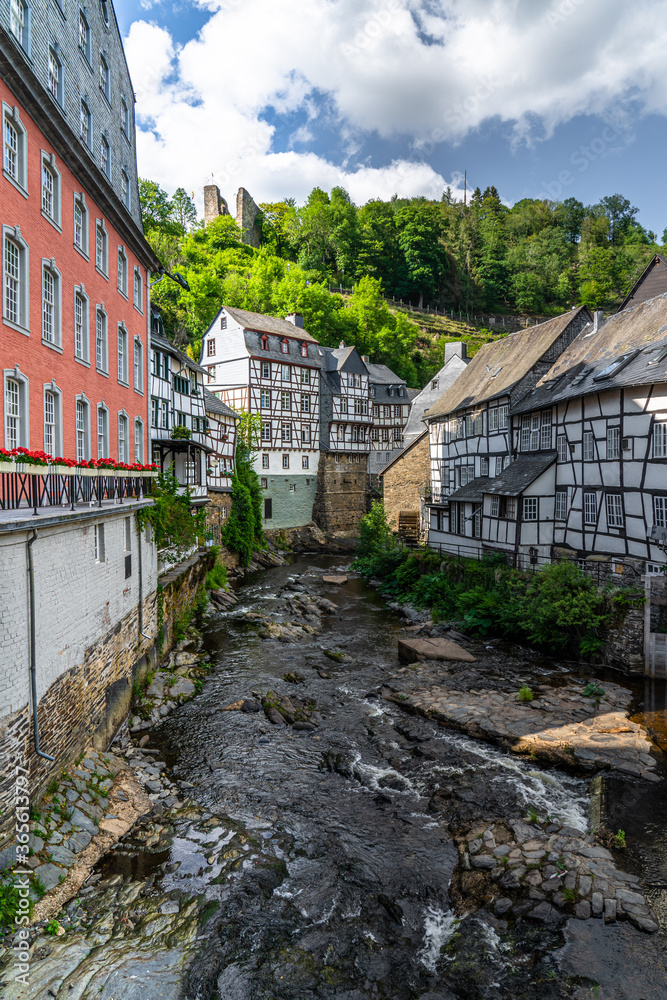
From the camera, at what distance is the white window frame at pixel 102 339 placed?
1534cm

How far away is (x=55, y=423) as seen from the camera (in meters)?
12.7

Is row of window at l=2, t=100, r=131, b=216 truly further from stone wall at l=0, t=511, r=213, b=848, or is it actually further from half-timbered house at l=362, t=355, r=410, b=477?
half-timbered house at l=362, t=355, r=410, b=477

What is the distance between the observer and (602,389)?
17.1m

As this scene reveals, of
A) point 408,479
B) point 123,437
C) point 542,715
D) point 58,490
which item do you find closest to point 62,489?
point 58,490

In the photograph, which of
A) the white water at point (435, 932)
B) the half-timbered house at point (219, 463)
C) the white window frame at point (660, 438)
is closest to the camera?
the white water at point (435, 932)

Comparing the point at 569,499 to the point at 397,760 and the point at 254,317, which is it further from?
the point at 254,317

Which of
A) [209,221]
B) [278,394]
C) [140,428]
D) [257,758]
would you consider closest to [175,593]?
[140,428]

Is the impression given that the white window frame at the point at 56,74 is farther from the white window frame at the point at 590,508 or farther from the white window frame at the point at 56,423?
the white window frame at the point at 590,508

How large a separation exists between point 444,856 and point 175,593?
A: 12.4m

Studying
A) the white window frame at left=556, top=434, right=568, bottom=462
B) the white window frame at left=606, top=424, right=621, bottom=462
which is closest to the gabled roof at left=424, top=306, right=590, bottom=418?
the white window frame at left=556, top=434, right=568, bottom=462

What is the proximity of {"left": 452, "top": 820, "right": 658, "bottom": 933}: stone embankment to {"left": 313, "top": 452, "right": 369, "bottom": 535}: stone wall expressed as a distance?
3208cm

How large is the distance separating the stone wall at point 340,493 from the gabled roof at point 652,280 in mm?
23549

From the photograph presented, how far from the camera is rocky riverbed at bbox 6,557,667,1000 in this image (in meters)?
6.17

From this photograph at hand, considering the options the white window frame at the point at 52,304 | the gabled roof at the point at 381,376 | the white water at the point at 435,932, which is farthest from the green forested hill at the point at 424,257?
the white water at the point at 435,932
